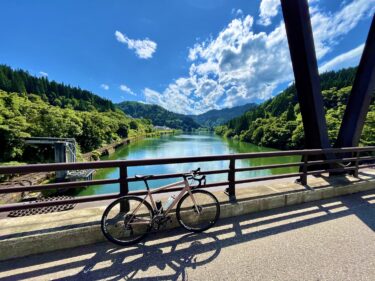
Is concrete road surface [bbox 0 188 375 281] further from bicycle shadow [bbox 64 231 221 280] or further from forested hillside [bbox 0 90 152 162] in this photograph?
forested hillside [bbox 0 90 152 162]

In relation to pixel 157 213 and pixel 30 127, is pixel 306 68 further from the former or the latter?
pixel 30 127

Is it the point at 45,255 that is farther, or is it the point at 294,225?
the point at 294,225

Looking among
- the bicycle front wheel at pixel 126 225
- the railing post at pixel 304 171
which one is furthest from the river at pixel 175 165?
the bicycle front wheel at pixel 126 225

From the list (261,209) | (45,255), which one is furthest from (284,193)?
(45,255)

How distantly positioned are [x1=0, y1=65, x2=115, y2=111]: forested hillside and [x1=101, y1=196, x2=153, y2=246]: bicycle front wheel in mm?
73862

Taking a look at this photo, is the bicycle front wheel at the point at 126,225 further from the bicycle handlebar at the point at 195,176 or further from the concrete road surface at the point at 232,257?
the bicycle handlebar at the point at 195,176

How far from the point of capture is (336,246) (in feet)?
8.72

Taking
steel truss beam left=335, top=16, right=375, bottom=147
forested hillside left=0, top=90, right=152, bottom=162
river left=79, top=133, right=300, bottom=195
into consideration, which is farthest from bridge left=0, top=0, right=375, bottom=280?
forested hillside left=0, top=90, right=152, bottom=162

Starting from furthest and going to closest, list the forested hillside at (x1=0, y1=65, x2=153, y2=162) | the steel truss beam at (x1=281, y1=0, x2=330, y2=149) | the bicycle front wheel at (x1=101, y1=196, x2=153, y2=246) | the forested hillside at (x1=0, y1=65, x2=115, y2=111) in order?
the forested hillside at (x1=0, y1=65, x2=115, y2=111)
the forested hillside at (x1=0, y1=65, x2=153, y2=162)
the steel truss beam at (x1=281, y1=0, x2=330, y2=149)
the bicycle front wheel at (x1=101, y1=196, x2=153, y2=246)

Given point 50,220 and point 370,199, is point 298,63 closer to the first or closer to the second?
point 370,199

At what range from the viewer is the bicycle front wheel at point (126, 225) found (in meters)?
2.66

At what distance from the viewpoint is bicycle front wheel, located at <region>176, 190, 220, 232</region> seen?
3.04 metres

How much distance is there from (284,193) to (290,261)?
183 cm

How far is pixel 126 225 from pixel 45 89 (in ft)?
311
